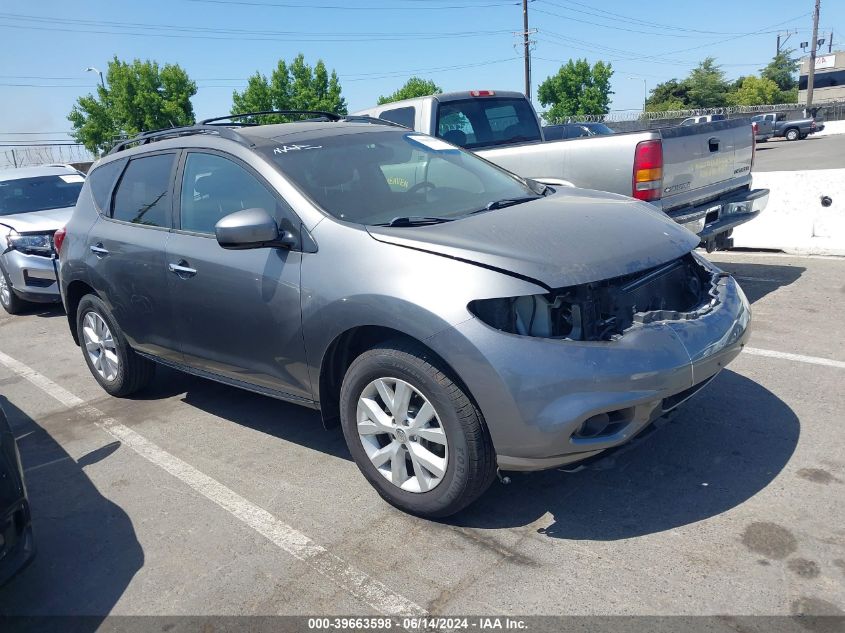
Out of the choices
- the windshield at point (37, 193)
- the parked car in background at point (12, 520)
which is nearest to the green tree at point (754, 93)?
the windshield at point (37, 193)

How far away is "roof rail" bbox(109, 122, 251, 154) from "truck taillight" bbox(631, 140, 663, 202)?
128 inches

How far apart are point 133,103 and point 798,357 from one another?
5105 cm

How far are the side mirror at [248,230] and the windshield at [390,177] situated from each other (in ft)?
0.98

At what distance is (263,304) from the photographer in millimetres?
3660

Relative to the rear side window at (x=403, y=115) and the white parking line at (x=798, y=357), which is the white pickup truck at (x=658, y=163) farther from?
the white parking line at (x=798, y=357)

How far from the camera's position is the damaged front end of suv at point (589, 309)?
292 cm

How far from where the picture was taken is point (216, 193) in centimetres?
412

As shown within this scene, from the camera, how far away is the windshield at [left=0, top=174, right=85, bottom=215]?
30.5 feet

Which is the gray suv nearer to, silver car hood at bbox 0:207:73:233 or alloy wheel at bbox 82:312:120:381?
alloy wheel at bbox 82:312:120:381

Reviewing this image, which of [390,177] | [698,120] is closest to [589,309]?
[390,177]

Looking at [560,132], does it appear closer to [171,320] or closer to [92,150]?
[171,320]

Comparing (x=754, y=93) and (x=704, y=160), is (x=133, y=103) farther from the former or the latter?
(x=754, y=93)

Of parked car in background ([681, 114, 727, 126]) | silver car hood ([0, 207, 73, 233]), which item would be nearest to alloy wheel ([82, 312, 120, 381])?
silver car hood ([0, 207, 73, 233])

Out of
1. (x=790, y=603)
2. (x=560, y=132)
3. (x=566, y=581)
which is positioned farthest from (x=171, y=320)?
(x=560, y=132)
